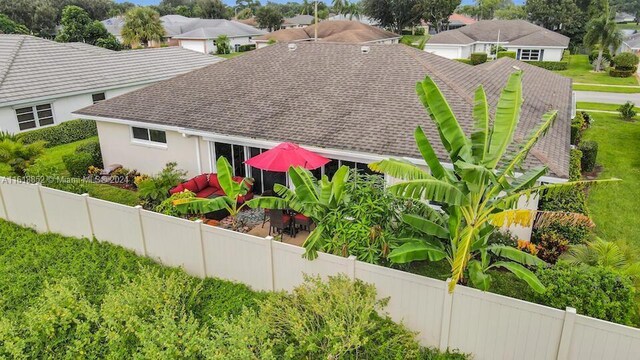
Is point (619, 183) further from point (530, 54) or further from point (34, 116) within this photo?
point (530, 54)

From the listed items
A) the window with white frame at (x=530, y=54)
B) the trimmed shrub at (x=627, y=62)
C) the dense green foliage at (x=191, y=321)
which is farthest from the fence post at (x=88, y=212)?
the window with white frame at (x=530, y=54)

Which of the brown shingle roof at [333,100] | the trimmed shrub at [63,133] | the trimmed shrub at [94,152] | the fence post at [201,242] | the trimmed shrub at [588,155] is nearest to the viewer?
the fence post at [201,242]

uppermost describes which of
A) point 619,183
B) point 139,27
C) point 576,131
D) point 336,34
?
point 139,27

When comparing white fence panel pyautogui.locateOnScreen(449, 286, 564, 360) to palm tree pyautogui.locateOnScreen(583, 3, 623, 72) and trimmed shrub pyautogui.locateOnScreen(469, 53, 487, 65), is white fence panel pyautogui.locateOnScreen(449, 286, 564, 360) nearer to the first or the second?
trimmed shrub pyautogui.locateOnScreen(469, 53, 487, 65)

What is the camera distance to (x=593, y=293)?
8484 mm

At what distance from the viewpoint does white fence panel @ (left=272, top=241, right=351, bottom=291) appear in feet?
30.5

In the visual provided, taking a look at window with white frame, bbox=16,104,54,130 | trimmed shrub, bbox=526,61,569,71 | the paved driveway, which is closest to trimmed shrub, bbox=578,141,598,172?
the paved driveway

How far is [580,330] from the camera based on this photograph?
7227mm

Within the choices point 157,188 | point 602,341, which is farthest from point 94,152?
point 602,341

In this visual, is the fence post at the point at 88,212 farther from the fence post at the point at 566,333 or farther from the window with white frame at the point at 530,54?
the window with white frame at the point at 530,54

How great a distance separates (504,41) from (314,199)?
56.5 meters

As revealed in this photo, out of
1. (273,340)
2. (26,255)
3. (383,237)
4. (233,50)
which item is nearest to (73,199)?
(26,255)

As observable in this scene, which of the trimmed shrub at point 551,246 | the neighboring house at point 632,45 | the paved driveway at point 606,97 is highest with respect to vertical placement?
the neighboring house at point 632,45

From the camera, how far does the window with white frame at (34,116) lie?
83.2 feet
